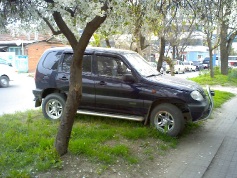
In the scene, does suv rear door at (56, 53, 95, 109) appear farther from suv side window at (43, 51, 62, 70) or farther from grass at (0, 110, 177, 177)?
grass at (0, 110, 177, 177)

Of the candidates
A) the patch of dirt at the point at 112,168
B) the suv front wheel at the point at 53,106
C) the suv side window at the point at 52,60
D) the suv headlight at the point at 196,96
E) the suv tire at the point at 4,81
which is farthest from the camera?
the suv tire at the point at 4,81

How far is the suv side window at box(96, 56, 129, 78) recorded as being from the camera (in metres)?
6.85

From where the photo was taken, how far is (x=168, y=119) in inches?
250

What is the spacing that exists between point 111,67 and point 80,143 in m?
2.37

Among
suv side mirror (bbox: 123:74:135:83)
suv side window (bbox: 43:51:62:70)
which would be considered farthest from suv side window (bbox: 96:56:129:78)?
suv side window (bbox: 43:51:62:70)

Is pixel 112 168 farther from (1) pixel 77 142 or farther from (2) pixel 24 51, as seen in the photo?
(2) pixel 24 51

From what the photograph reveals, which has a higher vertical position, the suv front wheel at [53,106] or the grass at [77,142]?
the suv front wheel at [53,106]

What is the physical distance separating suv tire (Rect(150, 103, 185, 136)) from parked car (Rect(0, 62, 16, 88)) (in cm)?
1279

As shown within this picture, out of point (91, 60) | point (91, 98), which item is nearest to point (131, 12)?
point (91, 60)

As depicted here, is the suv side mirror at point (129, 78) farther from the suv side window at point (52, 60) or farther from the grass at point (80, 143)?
the suv side window at point (52, 60)

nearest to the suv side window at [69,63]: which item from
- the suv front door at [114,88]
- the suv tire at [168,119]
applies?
the suv front door at [114,88]

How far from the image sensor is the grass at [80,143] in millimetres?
4531

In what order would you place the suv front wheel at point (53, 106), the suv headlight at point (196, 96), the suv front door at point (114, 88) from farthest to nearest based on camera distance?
1. the suv front wheel at point (53, 106)
2. the suv front door at point (114, 88)
3. the suv headlight at point (196, 96)

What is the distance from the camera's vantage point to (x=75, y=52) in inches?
178
